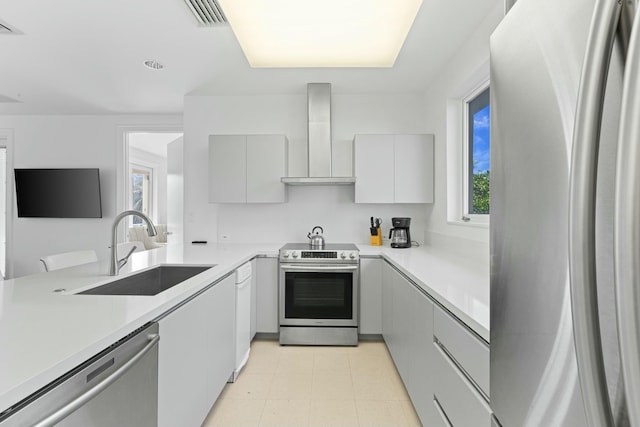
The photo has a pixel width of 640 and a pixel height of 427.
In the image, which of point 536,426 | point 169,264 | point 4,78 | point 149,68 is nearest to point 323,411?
point 169,264

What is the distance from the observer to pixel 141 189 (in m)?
7.25

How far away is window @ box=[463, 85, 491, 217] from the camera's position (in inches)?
102

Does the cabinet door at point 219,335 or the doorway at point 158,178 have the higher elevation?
the doorway at point 158,178

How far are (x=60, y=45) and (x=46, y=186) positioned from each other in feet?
8.56

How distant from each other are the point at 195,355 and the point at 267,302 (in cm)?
147

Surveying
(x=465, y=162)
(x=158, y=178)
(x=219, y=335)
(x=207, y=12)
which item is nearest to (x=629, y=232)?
(x=219, y=335)

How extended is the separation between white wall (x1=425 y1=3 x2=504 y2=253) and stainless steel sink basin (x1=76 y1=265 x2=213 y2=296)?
191 centimetres

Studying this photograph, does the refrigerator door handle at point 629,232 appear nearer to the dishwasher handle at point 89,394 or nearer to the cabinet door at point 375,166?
the dishwasher handle at point 89,394

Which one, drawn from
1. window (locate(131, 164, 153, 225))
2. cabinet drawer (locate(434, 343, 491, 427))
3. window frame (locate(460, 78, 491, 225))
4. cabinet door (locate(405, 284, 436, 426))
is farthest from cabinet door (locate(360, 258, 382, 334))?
window (locate(131, 164, 153, 225))

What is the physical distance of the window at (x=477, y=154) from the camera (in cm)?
259

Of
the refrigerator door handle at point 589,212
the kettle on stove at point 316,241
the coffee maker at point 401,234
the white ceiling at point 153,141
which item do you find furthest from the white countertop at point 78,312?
the white ceiling at point 153,141

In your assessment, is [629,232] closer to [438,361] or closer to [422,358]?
[438,361]

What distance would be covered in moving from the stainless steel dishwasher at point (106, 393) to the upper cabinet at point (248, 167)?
2.24 metres

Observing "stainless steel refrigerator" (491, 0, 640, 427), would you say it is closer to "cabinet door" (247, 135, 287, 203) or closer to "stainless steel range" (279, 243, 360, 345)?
"stainless steel range" (279, 243, 360, 345)
